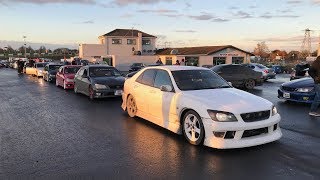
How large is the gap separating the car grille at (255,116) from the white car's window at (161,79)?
2.12 meters

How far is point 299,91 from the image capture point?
1167cm

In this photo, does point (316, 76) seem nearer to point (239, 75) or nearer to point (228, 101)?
point (228, 101)

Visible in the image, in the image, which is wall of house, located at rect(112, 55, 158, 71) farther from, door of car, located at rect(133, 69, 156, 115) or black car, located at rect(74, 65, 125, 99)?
door of car, located at rect(133, 69, 156, 115)

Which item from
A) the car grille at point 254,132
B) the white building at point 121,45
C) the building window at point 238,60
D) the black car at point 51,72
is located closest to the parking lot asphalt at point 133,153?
the car grille at point 254,132

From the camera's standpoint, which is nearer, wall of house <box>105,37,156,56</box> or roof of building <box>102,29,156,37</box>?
wall of house <box>105,37,156,56</box>

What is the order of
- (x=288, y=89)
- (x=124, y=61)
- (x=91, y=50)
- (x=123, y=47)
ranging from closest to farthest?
(x=288, y=89) < (x=124, y=61) < (x=91, y=50) < (x=123, y=47)

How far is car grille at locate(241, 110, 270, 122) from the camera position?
6.19 metres

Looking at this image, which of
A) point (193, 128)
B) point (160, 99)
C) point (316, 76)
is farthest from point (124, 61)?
point (193, 128)

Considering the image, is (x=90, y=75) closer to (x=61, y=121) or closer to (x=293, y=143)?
(x=61, y=121)

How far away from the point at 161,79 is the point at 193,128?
1898mm

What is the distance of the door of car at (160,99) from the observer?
7523 mm

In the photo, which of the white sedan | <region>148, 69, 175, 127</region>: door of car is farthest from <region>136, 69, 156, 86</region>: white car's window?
<region>148, 69, 175, 127</region>: door of car

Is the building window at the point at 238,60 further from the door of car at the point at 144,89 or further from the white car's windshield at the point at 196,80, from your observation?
the white car's windshield at the point at 196,80

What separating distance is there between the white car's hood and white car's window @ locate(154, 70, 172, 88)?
0.83 metres
